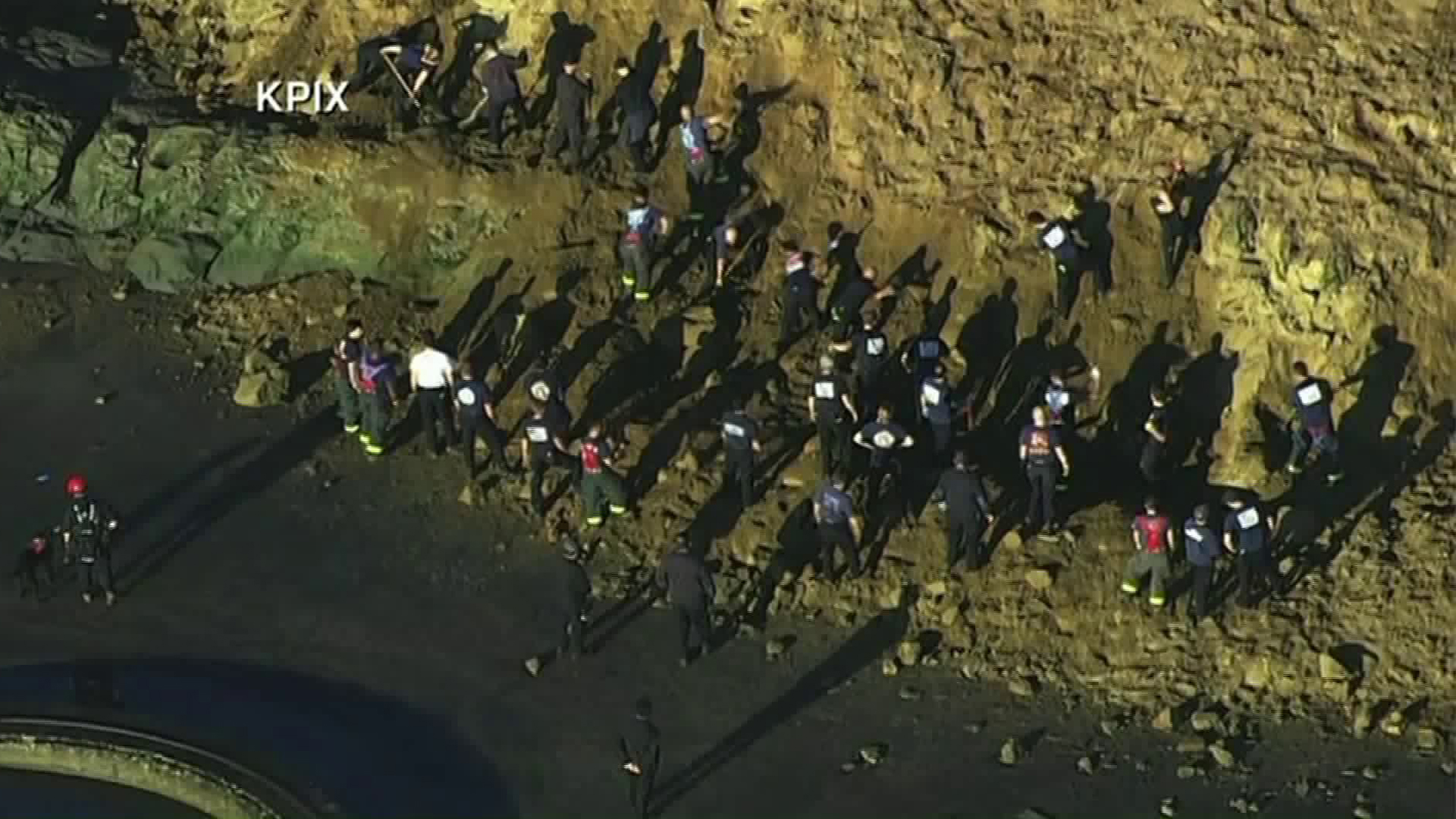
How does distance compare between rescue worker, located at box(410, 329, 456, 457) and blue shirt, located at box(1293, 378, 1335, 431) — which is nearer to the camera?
blue shirt, located at box(1293, 378, 1335, 431)

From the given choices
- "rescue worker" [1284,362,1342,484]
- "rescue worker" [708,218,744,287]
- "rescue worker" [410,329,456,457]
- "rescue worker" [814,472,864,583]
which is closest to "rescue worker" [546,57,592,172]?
"rescue worker" [708,218,744,287]

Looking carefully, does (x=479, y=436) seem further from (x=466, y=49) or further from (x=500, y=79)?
(x=466, y=49)

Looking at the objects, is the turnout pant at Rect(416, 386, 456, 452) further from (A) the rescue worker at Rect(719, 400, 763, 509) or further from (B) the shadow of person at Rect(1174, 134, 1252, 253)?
(B) the shadow of person at Rect(1174, 134, 1252, 253)

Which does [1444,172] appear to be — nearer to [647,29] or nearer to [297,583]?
[647,29]

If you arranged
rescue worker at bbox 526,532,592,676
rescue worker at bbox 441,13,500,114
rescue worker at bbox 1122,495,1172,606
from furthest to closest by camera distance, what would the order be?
rescue worker at bbox 441,13,500,114, rescue worker at bbox 1122,495,1172,606, rescue worker at bbox 526,532,592,676

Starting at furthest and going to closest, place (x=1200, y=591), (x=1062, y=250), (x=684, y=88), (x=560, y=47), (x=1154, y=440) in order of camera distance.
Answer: (x=560, y=47)
(x=684, y=88)
(x=1062, y=250)
(x=1154, y=440)
(x=1200, y=591)

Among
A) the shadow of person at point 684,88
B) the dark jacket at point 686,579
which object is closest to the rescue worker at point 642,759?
the dark jacket at point 686,579

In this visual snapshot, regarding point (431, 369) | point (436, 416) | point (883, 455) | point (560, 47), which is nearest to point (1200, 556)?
point (883, 455)
